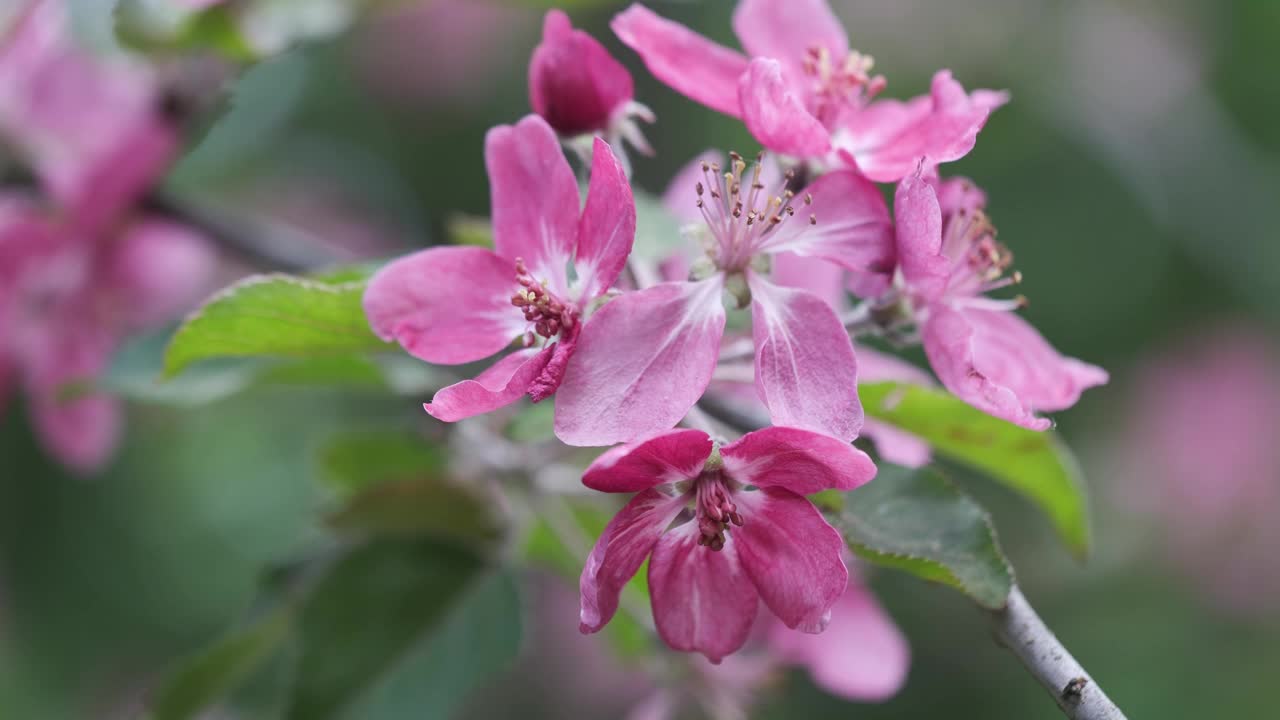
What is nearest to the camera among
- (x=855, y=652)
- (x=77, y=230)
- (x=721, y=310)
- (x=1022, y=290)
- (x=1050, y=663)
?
(x=1050, y=663)

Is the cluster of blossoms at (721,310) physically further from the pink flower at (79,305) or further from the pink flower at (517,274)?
the pink flower at (79,305)

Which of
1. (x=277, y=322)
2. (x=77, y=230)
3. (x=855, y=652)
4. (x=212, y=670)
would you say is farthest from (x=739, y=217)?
(x=77, y=230)

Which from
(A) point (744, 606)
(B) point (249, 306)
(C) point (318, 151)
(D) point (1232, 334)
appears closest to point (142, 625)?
(C) point (318, 151)

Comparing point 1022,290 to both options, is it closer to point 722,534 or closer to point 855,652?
point 855,652

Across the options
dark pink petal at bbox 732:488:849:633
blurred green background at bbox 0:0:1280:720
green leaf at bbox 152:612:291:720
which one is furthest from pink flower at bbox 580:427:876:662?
blurred green background at bbox 0:0:1280:720

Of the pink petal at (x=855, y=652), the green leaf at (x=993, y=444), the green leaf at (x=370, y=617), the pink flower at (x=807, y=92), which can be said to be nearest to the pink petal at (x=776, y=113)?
the pink flower at (x=807, y=92)

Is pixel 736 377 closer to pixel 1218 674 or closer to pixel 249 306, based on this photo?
pixel 249 306
